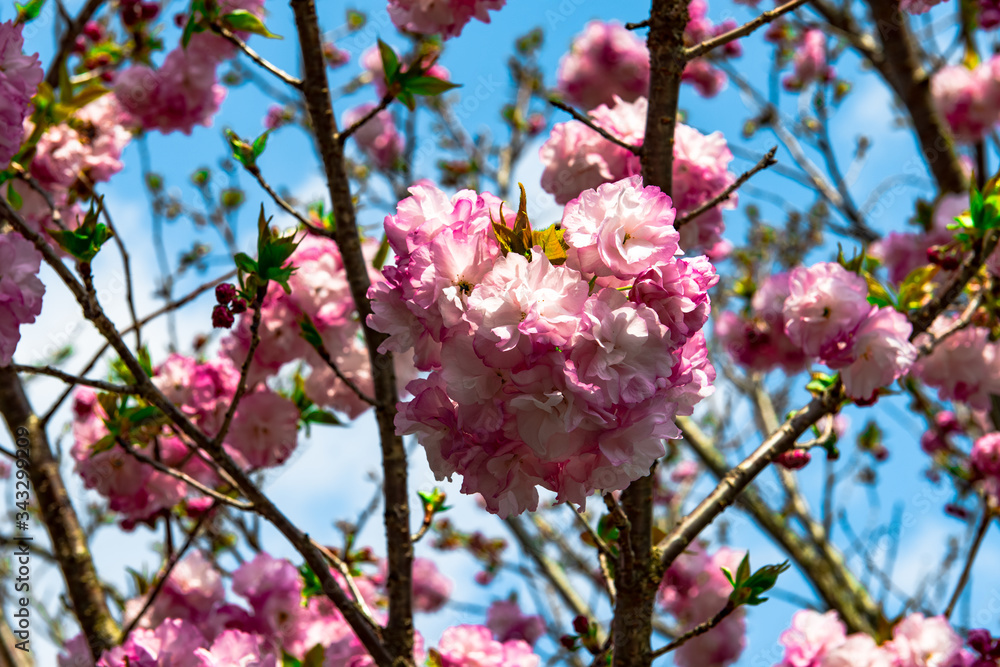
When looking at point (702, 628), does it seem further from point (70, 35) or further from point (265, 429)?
point (70, 35)

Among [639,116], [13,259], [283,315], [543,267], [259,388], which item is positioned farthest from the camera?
[259,388]

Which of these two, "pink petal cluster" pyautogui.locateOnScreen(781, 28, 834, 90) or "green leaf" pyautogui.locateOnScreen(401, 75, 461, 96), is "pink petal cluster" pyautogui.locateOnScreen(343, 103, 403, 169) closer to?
"pink petal cluster" pyautogui.locateOnScreen(781, 28, 834, 90)

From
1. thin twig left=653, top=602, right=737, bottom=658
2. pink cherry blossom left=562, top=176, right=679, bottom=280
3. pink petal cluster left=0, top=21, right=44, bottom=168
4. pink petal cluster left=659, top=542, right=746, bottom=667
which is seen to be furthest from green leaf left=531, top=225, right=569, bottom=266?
pink petal cluster left=659, top=542, right=746, bottom=667

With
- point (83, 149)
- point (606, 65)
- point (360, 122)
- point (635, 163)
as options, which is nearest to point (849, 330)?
point (635, 163)

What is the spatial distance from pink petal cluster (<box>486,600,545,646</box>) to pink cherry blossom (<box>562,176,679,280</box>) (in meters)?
3.36

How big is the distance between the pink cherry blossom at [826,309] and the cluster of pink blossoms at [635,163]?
25 centimetres

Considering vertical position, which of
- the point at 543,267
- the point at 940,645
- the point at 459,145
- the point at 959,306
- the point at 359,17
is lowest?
the point at 940,645

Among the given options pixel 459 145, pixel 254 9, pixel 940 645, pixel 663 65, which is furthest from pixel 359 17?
pixel 940 645

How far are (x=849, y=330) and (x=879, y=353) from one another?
0.26 feet

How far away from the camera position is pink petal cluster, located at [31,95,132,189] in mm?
2418

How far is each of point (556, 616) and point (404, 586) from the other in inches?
122

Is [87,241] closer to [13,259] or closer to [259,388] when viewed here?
[13,259]

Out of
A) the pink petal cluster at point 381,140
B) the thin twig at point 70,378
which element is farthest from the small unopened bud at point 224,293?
the pink petal cluster at point 381,140

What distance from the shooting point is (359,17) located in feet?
19.3
